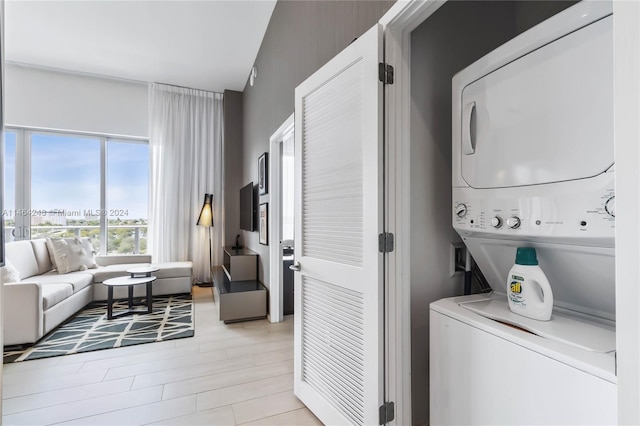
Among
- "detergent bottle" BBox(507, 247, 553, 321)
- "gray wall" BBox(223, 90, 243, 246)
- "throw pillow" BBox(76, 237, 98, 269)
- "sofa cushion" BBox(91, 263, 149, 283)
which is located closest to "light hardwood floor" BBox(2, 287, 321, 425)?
"detergent bottle" BBox(507, 247, 553, 321)

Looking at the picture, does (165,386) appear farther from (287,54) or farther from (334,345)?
(287,54)

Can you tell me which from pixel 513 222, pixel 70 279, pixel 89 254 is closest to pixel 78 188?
pixel 89 254

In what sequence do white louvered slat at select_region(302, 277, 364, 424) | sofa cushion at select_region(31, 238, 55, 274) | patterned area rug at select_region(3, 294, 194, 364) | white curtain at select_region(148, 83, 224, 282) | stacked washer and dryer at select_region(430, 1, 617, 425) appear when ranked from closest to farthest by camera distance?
stacked washer and dryer at select_region(430, 1, 617, 425), white louvered slat at select_region(302, 277, 364, 424), patterned area rug at select_region(3, 294, 194, 364), sofa cushion at select_region(31, 238, 55, 274), white curtain at select_region(148, 83, 224, 282)

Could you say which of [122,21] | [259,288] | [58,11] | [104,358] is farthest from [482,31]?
[58,11]

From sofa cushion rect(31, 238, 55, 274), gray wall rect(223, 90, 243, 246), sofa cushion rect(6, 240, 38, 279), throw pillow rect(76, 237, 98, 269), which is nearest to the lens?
sofa cushion rect(6, 240, 38, 279)

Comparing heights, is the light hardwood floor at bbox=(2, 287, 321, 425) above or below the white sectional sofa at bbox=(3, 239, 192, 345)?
below

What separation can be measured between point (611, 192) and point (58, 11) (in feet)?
15.9

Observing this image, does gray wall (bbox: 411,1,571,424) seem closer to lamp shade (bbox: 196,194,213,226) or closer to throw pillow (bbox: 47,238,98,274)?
lamp shade (bbox: 196,194,213,226)

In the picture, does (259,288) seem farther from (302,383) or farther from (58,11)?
(58,11)

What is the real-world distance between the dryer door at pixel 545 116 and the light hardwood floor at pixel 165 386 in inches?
63.7

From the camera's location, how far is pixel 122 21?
3506 mm

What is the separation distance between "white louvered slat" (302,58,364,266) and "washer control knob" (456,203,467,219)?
42cm

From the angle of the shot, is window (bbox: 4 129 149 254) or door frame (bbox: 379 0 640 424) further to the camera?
window (bbox: 4 129 149 254)

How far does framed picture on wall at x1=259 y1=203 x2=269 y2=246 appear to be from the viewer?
137 inches
